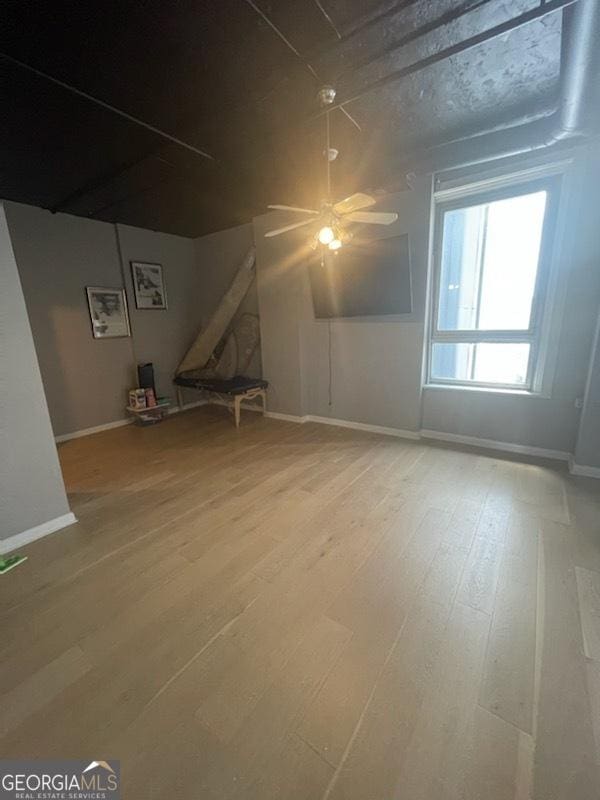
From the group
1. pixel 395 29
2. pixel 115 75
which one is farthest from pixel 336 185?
pixel 115 75

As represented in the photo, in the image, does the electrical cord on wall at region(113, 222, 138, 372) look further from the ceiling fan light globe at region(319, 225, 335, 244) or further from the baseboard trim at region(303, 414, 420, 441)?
the ceiling fan light globe at region(319, 225, 335, 244)

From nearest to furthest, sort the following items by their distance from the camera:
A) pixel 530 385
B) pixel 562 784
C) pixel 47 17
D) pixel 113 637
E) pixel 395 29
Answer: pixel 562 784 < pixel 113 637 < pixel 47 17 < pixel 395 29 < pixel 530 385

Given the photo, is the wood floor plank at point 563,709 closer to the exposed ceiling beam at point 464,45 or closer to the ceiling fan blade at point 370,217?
the ceiling fan blade at point 370,217

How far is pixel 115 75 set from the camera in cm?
184

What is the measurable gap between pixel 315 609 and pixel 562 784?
0.90 metres

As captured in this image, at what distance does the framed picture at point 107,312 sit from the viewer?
4.14 m

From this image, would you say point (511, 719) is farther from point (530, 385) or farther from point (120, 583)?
point (530, 385)

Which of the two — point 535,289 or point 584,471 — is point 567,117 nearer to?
point 535,289

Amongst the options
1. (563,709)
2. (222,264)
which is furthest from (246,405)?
(563,709)

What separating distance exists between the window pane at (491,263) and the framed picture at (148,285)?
13.1 feet

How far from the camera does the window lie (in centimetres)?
288

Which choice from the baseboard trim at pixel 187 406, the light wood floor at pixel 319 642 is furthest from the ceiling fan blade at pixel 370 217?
the baseboard trim at pixel 187 406

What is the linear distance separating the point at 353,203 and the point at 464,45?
0.90 metres

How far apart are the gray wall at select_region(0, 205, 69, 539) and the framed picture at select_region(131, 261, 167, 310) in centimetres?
293
